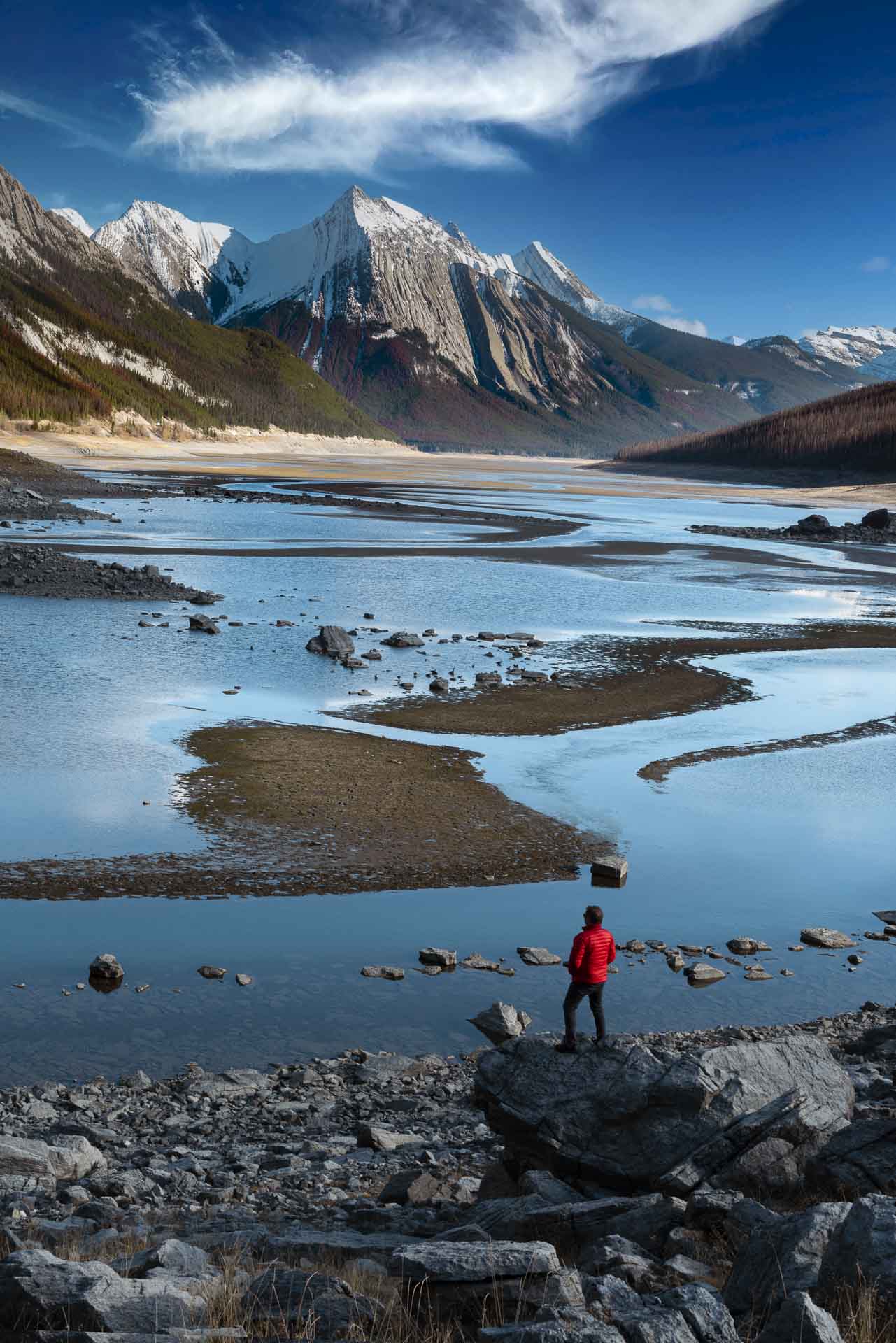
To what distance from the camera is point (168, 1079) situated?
10648mm

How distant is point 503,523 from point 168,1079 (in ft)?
237

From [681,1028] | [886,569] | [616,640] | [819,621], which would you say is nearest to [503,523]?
[886,569]

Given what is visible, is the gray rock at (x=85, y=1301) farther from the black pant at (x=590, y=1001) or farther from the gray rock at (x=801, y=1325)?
the black pant at (x=590, y=1001)

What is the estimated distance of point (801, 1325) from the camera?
541 cm

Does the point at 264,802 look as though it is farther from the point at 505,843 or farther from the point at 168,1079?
the point at 168,1079

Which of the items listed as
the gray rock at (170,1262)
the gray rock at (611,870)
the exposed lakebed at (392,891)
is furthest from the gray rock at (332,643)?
the gray rock at (170,1262)

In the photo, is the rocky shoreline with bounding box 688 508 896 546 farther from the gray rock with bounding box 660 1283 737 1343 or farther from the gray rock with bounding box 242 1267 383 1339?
the gray rock with bounding box 242 1267 383 1339

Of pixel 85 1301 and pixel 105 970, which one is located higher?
pixel 85 1301

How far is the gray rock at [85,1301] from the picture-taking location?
A: 5.67 meters

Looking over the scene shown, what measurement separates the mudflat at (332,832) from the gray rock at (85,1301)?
950 cm

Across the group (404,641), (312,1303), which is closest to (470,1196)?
(312,1303)

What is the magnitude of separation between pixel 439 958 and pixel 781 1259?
751cm

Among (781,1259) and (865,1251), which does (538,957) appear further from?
(865,1251)

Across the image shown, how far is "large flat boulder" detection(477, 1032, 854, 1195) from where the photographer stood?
8.02 m
